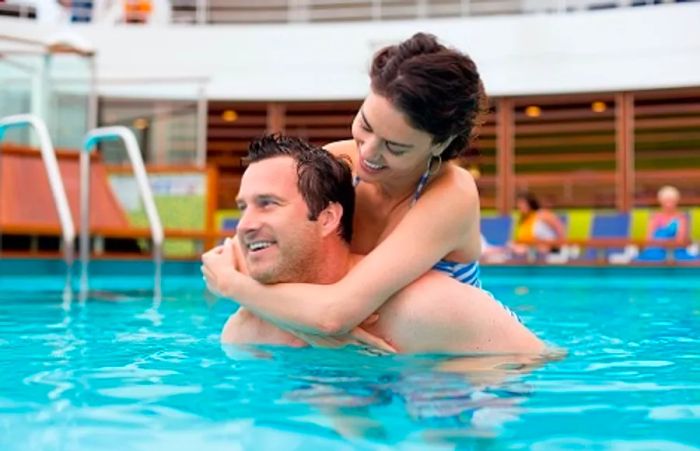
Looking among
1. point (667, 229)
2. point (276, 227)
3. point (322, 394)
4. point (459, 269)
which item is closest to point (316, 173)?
point (276, 227)

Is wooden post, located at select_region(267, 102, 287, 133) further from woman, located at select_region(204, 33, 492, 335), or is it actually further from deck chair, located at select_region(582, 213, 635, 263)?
woman, located at select_region(204, 33, 492, 335)

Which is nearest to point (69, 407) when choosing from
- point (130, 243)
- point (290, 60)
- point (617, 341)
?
point (617, 341)

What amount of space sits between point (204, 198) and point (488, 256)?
355 centimetres

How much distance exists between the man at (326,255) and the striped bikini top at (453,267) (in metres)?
0.12

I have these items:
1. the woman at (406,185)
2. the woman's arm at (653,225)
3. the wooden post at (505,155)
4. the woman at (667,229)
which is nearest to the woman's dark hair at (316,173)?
the woman at (406,185)

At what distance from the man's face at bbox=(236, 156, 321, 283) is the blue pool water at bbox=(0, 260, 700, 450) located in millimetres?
263

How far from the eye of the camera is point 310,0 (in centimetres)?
1605

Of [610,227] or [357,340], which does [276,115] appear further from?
[357,340]

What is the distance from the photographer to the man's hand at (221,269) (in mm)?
2539

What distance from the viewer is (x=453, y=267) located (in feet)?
8.48

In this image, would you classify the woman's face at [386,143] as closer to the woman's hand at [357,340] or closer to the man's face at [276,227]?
the man's face at [276,227]

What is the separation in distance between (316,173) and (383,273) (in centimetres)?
38

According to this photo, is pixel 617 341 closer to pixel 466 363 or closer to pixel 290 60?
pixel 466 363

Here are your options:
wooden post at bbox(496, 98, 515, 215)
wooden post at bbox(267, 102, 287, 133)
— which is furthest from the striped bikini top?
wooden post at bbox(267, 102, 287, 133)
